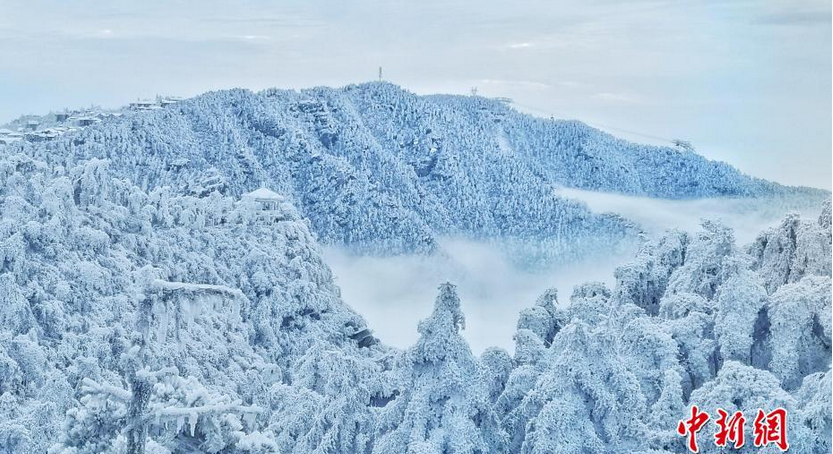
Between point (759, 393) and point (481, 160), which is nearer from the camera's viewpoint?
point (759, 393)

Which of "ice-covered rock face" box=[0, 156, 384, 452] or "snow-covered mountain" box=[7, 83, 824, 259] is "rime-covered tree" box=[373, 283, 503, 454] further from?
"snow-covered mountain" box=[7, 83, 824, 259]

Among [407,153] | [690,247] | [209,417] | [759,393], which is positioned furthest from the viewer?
[407,153]

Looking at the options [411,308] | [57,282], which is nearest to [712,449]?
[411,308]

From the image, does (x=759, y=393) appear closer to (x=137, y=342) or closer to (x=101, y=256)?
(x=137, y=342)
